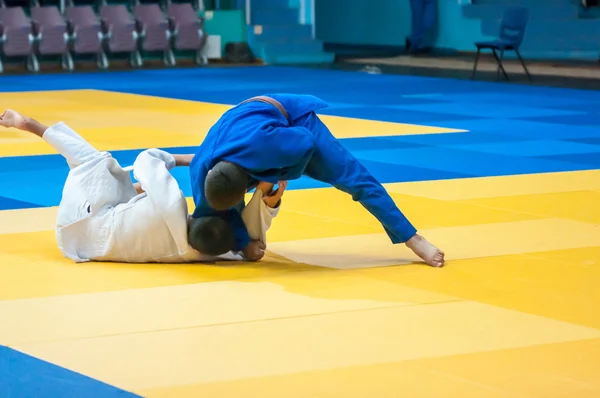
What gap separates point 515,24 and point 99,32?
8.49 metres

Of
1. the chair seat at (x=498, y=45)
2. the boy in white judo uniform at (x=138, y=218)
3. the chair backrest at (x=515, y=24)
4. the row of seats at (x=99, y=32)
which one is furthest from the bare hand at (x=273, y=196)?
the row of seats at (x=99, y=32)

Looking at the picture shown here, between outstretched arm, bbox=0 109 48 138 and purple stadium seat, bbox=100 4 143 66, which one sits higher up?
outstretched arm, bbox=0 109 48 138

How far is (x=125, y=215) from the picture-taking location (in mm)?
6562

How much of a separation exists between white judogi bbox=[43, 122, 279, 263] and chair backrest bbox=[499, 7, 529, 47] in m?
13.9

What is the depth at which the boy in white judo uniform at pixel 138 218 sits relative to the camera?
6.45 m

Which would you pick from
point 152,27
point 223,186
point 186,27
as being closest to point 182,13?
point 186,27

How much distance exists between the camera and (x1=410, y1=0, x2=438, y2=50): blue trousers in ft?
89.6

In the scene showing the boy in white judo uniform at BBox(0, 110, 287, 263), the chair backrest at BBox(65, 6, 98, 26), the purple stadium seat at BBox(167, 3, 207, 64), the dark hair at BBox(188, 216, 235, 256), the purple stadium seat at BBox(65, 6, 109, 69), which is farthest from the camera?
the purple stadium seat at BBox(167, 3, 207, 64)

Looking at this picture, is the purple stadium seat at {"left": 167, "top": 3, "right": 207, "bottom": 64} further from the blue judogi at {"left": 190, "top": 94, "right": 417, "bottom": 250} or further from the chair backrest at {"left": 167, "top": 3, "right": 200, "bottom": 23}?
the blue judogi at {"left": 190, "top": 94, "right": 417, "bottom": 250}

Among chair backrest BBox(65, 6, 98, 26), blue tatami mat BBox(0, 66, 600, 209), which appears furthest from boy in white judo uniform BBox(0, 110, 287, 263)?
chair backrest BBox(65, 6, 98, 26)

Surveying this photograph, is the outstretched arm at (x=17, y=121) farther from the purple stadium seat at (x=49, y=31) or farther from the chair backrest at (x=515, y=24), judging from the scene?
the purple stadium seat at (x=49, y=31)

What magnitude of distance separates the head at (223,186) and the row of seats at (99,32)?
58.7 feet

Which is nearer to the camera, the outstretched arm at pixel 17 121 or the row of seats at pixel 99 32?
the outstretched arm at pixel 17 121

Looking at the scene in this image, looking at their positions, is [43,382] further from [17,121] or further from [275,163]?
[17,121]
